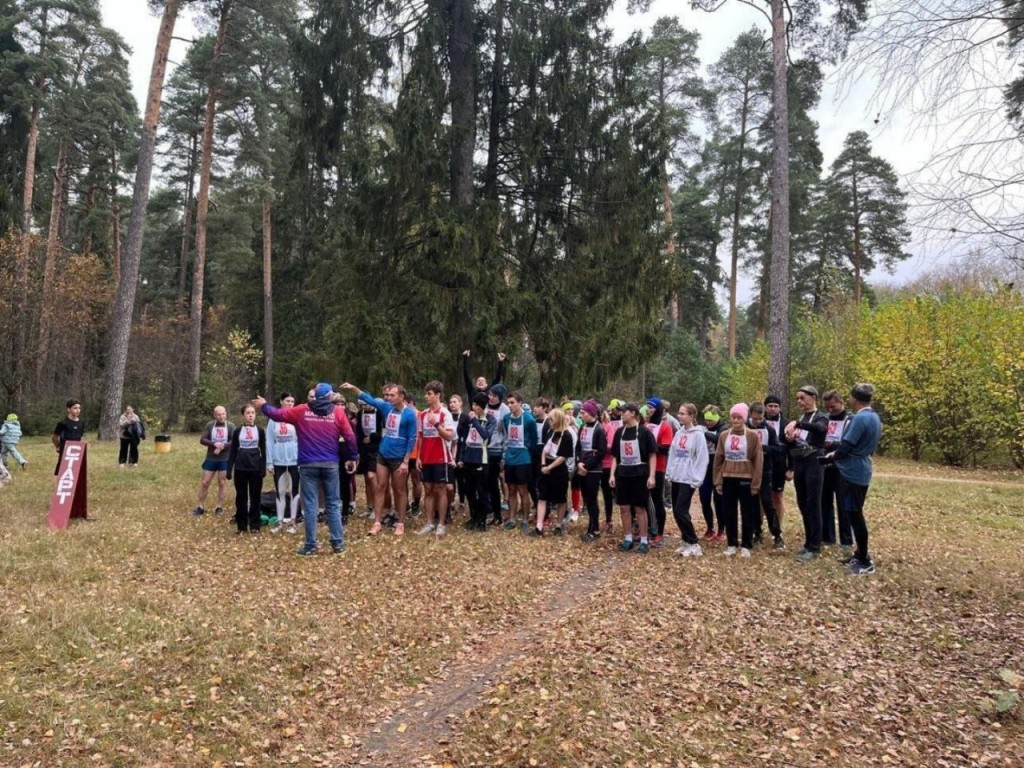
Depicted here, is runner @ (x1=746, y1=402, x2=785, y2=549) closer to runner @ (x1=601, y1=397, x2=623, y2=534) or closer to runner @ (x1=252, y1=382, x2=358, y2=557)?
runner @ (x1=601, y1=397, x2=623, y2=534)

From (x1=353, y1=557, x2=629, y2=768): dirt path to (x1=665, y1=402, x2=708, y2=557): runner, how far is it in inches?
91.1

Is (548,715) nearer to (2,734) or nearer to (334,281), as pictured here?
(2,734)

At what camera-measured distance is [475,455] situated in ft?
30.2

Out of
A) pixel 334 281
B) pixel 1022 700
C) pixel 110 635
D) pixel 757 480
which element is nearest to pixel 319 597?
pixel 110 635

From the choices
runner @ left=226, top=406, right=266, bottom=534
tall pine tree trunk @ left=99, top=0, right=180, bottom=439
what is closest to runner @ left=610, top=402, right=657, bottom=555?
runner @ left=226, top=406, right=266, bottom=534

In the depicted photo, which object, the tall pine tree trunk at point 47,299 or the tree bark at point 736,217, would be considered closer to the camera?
the tall pine tree trunk at point 47,299

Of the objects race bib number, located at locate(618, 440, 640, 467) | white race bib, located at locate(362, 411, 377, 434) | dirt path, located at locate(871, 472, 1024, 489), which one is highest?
white race bib, located at locate(362, 411, 377, 434)

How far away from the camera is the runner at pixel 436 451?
8.82m

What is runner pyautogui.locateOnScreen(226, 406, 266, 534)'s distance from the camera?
8.93m

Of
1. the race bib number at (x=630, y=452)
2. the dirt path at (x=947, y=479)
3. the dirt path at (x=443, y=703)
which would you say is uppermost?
the race bib number at (x=630, y=452)

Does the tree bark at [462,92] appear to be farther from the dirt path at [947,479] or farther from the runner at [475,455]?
the dirt path at [947,479]

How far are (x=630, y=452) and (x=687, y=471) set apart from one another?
763mm

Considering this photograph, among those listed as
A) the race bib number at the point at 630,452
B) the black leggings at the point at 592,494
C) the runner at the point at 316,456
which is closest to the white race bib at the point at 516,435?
the black leggings at the point at 592,494

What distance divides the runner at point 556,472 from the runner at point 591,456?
0.26 metres
